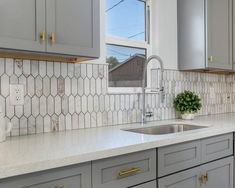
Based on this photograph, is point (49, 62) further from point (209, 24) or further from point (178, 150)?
point (209, 24)

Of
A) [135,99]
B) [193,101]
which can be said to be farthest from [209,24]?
[135,99]

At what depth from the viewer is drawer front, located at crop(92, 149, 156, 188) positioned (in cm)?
118

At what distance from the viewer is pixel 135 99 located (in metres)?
2.19

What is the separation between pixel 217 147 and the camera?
→ 184cm

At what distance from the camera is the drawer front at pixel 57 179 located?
0.95m

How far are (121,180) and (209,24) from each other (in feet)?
6.15

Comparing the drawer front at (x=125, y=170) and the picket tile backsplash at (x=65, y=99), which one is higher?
the picket tile backsplash at (x=65, y=99)

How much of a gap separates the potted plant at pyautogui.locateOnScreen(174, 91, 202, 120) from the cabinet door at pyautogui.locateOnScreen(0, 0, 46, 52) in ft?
5.07

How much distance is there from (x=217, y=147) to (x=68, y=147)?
46.1 inches

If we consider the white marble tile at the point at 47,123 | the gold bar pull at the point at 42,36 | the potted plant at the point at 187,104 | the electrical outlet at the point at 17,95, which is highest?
the gold bar pull at the point at 42,36

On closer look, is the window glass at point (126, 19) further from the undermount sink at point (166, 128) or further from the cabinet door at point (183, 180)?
the cabinet door at point (183, 180)

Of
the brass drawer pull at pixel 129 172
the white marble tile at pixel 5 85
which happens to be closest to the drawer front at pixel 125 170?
the brass drawer pull at pixel 129 172

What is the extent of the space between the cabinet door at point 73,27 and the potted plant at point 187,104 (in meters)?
1.21

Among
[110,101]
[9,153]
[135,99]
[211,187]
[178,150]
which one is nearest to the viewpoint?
[9,153]
